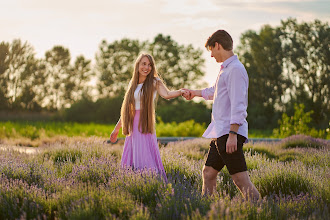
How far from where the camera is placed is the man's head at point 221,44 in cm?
389

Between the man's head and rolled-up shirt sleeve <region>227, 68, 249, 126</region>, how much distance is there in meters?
0.31

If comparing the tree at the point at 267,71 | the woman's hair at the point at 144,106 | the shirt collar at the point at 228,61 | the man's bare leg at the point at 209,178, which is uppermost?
the tree at the point at 267,71

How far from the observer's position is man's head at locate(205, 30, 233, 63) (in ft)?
12.8

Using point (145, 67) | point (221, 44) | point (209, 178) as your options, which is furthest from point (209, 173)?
point (145, 67)

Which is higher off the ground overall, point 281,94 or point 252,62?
point 252,62

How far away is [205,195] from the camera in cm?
387

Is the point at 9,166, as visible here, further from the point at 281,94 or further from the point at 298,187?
the point at 281,94

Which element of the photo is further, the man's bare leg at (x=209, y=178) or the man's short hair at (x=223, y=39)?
the man's bare leg at (x=209, y=178)

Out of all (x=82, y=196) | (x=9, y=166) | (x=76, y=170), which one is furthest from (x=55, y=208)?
(x=9, y=166)

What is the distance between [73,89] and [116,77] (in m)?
5.02

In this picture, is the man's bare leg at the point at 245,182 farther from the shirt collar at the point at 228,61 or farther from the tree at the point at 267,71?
the tree at the point at 267,71

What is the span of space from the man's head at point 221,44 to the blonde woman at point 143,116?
49.8 inches

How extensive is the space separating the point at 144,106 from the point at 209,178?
153 cm

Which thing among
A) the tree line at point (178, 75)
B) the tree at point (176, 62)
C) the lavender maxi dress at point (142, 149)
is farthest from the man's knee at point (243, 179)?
the tree at point (176, 62)
